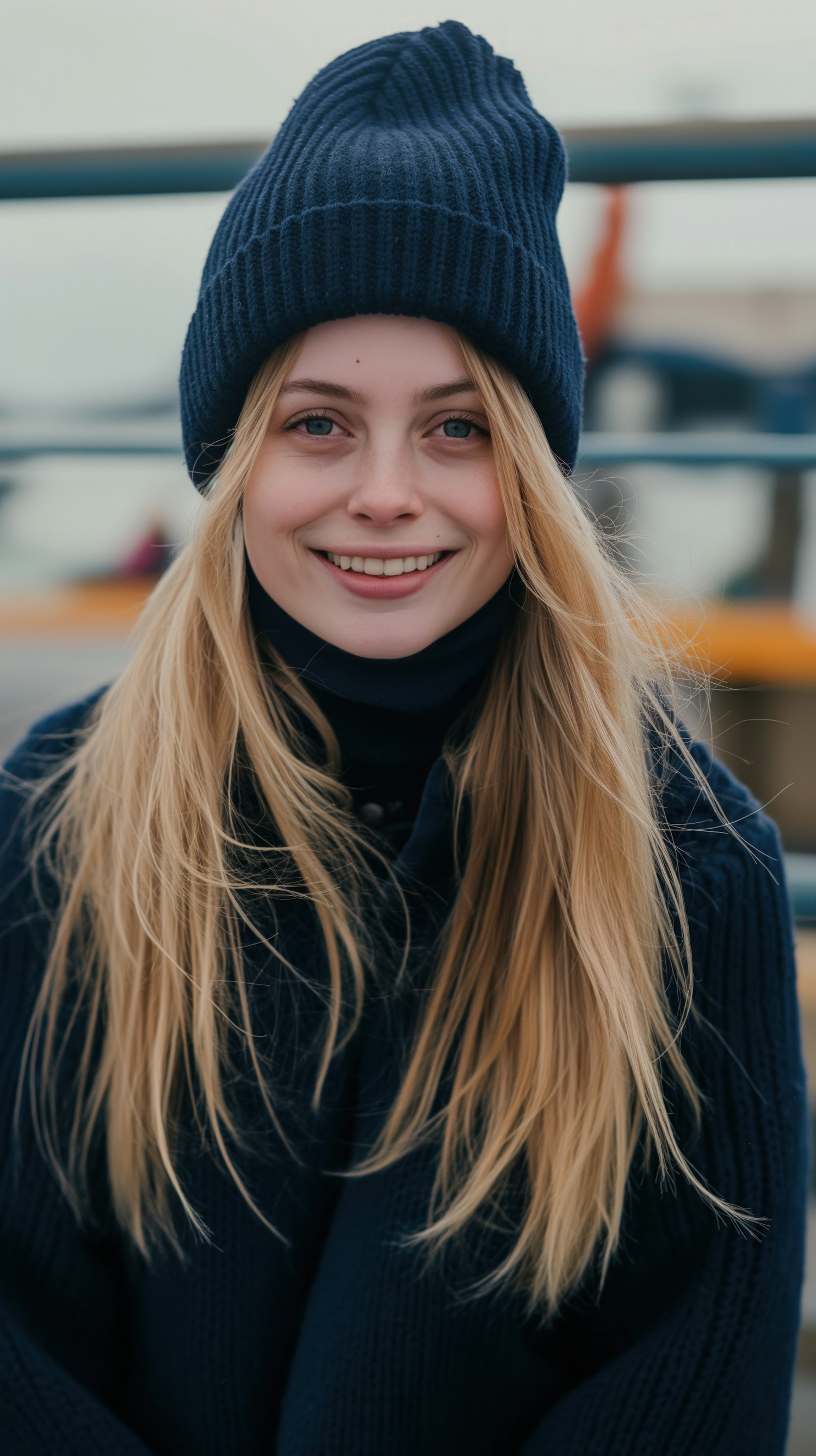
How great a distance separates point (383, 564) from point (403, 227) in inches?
11.6

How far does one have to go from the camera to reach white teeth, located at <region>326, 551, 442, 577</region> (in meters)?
1.06

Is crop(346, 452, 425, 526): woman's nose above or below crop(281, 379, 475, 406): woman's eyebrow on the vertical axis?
below

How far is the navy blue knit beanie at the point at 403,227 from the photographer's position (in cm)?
97

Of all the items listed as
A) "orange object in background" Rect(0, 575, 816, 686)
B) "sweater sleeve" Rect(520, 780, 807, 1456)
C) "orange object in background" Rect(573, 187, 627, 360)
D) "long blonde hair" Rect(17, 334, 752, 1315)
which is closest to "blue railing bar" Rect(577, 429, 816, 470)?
"long blonde hair" Rect(17, 334, 752, 1315)

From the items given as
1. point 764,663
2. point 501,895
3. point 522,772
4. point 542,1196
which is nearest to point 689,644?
point 522,772

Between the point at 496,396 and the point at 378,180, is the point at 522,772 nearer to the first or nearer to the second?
the point at 496,396

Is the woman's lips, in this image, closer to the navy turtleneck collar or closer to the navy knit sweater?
the navy turtleneck collar

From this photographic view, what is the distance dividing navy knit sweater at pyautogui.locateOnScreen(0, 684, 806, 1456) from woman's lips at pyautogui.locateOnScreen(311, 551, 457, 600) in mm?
186

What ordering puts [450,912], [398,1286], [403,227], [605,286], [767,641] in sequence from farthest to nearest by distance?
[605,286]
[767,641]
[450,912]
[398,1286]
[403,227]

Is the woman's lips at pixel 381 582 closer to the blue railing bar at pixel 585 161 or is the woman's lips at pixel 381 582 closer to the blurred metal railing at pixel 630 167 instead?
the blurred metal railing at pixel 630 167

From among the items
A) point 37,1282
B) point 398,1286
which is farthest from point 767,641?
point 37,1282

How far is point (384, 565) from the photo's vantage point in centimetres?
106

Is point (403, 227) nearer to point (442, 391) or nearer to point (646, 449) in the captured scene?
point (442, 391)

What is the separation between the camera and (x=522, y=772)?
3.94 feet
